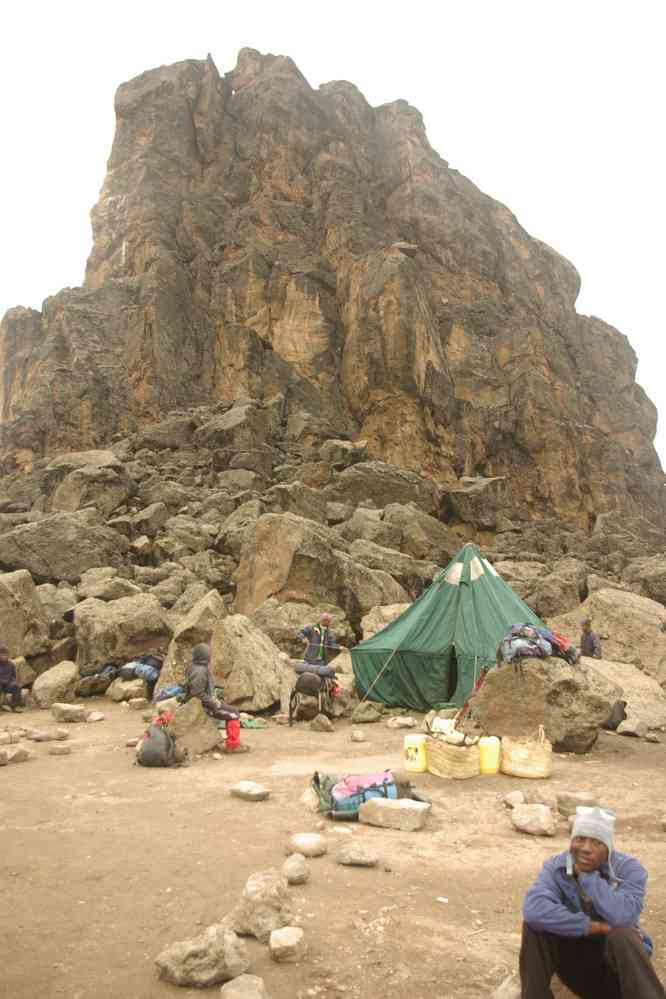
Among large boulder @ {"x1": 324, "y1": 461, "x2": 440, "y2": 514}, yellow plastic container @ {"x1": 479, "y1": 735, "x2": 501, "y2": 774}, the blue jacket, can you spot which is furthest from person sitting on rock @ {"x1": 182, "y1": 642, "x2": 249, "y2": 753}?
large boulder @ {"x1": 324, "y1": 461, "x2": 440, "y2": 514}

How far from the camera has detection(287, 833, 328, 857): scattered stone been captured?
5805 mm

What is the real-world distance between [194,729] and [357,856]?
16.9 ft

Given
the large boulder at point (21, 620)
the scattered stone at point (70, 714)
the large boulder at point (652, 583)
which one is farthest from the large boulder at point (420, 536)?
the scattered stone at point (70, 714)

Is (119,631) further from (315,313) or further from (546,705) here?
Result: (315,313)

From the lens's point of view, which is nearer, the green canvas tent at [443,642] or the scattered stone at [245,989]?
the scattered stone at [245,989]

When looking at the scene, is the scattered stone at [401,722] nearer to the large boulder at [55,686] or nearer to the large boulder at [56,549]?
the large boulder at [55,686]

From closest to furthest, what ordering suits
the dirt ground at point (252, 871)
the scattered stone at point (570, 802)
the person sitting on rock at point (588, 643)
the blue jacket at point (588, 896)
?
the blue jacket at point (588, 896) < the dirt ground at point (252, 871) < the scattered stone at point (570, 802) < the person sitting on rock at point (588, 643)

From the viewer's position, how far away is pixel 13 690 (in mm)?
13906

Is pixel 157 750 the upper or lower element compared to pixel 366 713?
upper

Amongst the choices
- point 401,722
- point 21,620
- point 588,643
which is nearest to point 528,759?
point 401,722

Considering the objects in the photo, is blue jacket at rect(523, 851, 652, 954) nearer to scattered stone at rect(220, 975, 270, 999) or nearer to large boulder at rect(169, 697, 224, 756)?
scattered stone at rect(220, 975, 270, 999)

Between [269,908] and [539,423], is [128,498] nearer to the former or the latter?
[269,908]

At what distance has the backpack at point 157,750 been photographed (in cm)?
909

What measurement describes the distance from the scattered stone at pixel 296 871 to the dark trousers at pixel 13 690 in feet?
33.9
